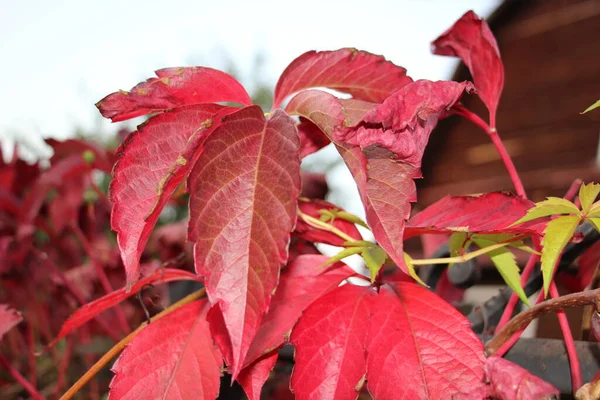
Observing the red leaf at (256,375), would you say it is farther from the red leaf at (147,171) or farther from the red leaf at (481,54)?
the red leaf at (481,54)

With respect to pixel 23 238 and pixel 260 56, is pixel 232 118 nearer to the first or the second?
pixel 23 238

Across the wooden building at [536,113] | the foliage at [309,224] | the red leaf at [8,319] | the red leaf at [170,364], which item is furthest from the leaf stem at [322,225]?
the wooden building at [536,113]

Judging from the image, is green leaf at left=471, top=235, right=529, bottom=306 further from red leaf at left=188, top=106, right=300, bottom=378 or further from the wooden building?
the wooden building

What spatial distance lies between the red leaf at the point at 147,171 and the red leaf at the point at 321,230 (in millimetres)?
139

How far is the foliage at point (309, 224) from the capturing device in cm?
27

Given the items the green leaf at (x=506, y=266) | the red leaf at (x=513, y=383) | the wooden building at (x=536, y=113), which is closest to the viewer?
the red leaf at (x=513, y=383)

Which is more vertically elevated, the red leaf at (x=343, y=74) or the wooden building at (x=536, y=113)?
the red leaf at (x=343, y=74)

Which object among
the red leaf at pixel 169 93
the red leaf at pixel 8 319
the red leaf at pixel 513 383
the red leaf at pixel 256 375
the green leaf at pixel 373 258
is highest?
the red leaf at pixel 169 93

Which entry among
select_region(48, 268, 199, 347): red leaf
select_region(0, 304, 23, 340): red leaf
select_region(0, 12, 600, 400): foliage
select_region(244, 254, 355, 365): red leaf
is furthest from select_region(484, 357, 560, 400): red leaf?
select_region(0, 304, 23, 340): red leaf

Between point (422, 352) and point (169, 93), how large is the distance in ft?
0.70

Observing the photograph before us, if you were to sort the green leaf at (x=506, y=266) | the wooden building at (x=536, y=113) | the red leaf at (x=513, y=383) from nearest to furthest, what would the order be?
the red leaf at (x=513, y=383) < the green leaf at (x=506, y=266) < the wooden building at (x=536, y=113)

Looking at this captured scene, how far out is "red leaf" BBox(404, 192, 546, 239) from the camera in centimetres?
31

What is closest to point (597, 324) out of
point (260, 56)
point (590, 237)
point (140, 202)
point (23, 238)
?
point (590, 237)

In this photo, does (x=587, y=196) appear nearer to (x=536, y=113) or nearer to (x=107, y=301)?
(x=107, y=301)
